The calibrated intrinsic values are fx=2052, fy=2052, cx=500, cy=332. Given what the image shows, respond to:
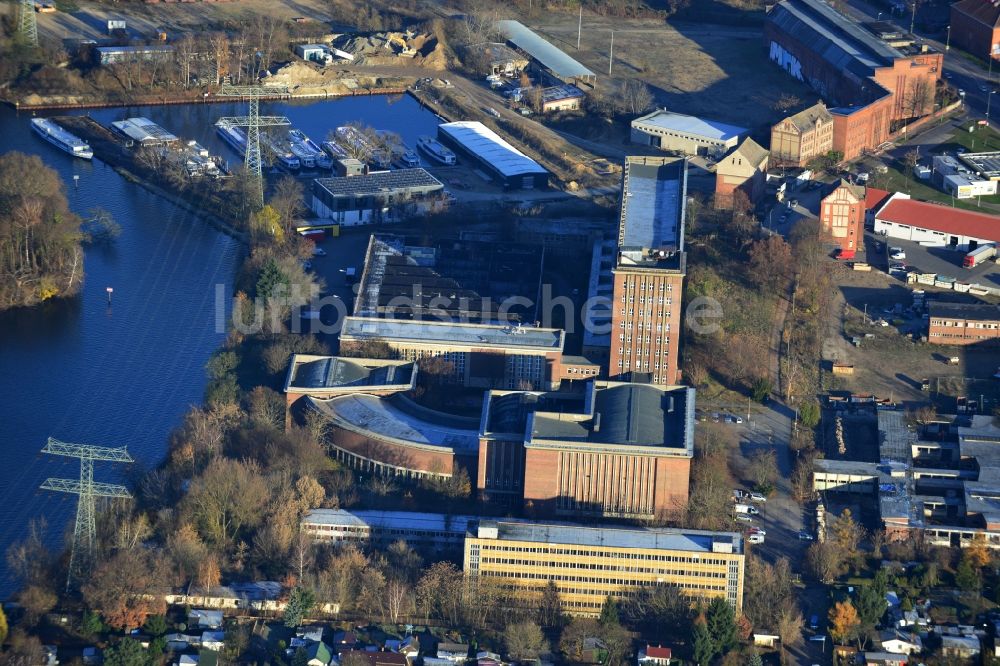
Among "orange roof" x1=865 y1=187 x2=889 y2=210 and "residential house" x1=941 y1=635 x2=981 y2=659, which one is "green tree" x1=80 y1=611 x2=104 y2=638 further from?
"orange roof" x1=865 y1=187 x2=889 y2=210

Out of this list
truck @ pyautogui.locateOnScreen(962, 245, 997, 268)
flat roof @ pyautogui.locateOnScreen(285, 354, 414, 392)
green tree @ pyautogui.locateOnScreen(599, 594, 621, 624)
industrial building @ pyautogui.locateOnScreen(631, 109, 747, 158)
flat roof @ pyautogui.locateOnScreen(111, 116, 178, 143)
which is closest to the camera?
green tree @ pyautogui.locateOnScreen(599, 594, 621, 624)

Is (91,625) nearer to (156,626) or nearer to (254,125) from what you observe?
(156,626)

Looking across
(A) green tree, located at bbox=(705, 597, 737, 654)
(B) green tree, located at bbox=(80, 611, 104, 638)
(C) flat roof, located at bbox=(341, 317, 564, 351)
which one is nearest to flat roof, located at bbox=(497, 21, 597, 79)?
(C) flat roof, located at bbox=(341, 317, 564, 351)

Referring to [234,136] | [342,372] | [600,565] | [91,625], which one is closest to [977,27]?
[234,136]

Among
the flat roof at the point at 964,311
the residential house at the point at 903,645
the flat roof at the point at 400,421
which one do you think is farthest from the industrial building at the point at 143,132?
the residential house at the point at 903,645

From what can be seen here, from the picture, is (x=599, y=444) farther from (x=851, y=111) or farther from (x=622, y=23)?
(x=622, y=23)

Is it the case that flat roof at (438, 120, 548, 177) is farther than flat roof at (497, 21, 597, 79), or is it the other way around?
flat roof at (497, 21, 597, 79)

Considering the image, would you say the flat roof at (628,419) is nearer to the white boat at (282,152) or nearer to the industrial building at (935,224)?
the industrial building at (935,224)

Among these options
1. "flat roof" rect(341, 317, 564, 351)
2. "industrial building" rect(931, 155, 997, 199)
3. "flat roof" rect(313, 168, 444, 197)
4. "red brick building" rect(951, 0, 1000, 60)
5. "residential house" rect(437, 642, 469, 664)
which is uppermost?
"red brick building" rect(951, 0, 1000, 60)
